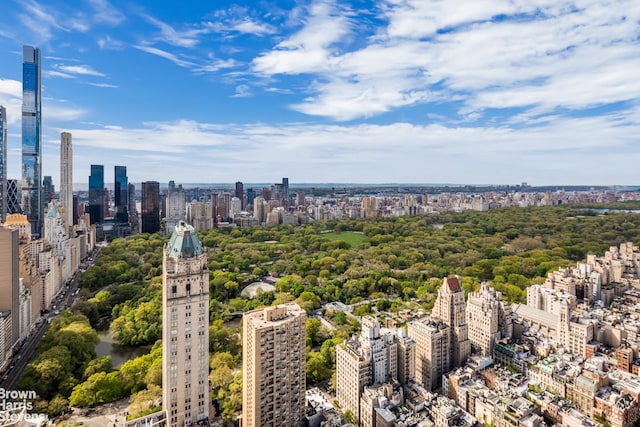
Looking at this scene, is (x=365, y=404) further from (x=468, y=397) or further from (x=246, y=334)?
(x=246, y=334)

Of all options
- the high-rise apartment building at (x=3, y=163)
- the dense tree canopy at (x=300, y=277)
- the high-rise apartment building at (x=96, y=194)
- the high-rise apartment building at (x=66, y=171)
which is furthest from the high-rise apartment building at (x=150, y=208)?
the high-rise apartment building at (x=3, y=163)

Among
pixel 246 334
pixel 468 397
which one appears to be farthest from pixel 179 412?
pixel 468 397

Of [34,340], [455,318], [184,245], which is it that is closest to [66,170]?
[34,340]

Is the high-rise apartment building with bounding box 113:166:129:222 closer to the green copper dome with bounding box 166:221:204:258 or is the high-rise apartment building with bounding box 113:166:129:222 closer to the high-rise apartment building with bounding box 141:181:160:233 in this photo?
the high-rise apartment building with bounding box 141:181:160:233

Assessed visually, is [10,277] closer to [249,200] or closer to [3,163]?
[3,163]

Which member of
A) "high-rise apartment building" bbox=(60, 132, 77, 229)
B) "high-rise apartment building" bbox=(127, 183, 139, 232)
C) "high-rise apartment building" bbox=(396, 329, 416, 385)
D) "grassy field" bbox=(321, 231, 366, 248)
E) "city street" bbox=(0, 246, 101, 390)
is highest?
"high-rise apartment building" bbox=(60, 132, 77, 229)

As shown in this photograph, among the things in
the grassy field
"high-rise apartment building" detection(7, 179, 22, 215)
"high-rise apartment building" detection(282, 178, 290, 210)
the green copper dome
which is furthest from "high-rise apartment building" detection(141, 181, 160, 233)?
the green copper dome
